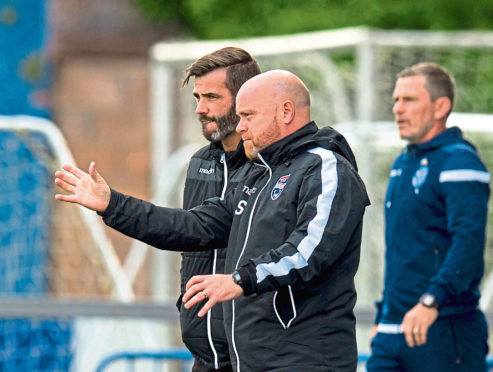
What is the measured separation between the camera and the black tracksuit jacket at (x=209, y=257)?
5.25m

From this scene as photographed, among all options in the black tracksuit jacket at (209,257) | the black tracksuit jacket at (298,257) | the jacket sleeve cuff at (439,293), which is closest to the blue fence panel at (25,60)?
the jacket sleeve cuff at (439,293)

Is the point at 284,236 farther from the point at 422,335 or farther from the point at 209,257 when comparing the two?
the point at 422,335

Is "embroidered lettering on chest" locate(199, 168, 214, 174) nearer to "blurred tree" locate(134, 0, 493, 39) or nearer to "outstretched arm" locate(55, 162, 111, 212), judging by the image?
"outstretched arm" locate(55, 162, 111, 212)

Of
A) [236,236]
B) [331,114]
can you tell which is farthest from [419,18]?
[236,236]

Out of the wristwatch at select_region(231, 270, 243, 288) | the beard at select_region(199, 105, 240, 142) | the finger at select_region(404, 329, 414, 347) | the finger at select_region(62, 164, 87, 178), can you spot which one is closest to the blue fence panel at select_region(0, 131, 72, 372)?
the finger at select_region(404, 329, 414, 347)

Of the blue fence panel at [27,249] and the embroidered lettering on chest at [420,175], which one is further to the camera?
the blue fence panel at [27,249]

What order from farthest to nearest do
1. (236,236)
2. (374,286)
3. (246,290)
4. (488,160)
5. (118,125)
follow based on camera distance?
(118,125) < (488,160) < (374,286) < (236,236) < (246,290)

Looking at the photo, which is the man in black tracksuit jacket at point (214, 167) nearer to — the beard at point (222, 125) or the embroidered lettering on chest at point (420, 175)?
the beard at point (222, 125)

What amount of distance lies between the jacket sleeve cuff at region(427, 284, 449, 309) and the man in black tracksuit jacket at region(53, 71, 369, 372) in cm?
144

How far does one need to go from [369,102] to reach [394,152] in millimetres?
503

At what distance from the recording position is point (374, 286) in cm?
920

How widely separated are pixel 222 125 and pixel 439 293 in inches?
55.9

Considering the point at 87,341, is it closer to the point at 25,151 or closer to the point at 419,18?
the point at 25,151

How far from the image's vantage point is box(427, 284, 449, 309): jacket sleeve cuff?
19.8ft
